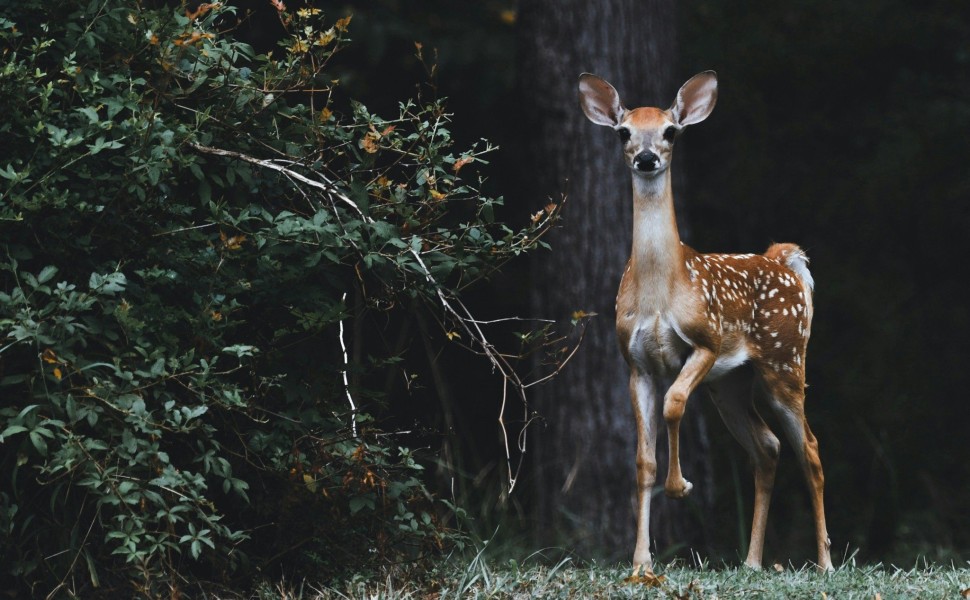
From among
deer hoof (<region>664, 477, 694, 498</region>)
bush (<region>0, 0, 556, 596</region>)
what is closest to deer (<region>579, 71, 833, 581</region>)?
deer hoof (<region>664, 477, 694, 498</region>)

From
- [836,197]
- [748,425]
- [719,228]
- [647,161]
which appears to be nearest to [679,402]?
[647,161]

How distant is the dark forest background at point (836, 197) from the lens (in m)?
9.61

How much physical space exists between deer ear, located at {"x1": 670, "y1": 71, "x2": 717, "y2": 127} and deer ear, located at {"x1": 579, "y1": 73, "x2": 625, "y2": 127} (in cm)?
21

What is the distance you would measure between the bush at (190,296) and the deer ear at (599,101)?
0.56 meters

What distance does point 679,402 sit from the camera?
4746 mm

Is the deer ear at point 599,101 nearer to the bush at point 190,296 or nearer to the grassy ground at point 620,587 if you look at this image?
the bush at point 190,296

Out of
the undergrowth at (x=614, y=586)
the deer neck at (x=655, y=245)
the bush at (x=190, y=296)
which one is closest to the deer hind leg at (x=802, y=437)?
the undergrowth at (x=614, y=586)

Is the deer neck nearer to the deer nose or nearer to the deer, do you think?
the deer

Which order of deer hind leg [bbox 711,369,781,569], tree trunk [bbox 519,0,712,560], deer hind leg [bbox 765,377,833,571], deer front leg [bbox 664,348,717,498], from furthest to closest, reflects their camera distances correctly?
tree trunk [bbox 519,0,712,560], deer hind leg [bbox 711,369,781,569], deer hind leg [bbox 765,377,833,571], deer front leg [bbox 664,348,717,498]

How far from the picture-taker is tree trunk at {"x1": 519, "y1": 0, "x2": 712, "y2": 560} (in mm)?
6887

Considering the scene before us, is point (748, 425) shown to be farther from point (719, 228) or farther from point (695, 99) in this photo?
point (719, 228)

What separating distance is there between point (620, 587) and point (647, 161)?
147 cm

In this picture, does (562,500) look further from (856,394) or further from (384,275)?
(856,394)

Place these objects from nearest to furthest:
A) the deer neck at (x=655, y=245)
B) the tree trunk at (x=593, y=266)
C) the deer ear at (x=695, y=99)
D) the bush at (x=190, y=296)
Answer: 1. the bush at (x=190, y=296)
2. the deer neck at (x=655, y=245)
3. the deer ear at (x=695, y=99)
4. the tree trunk at (x=593, y=266)
